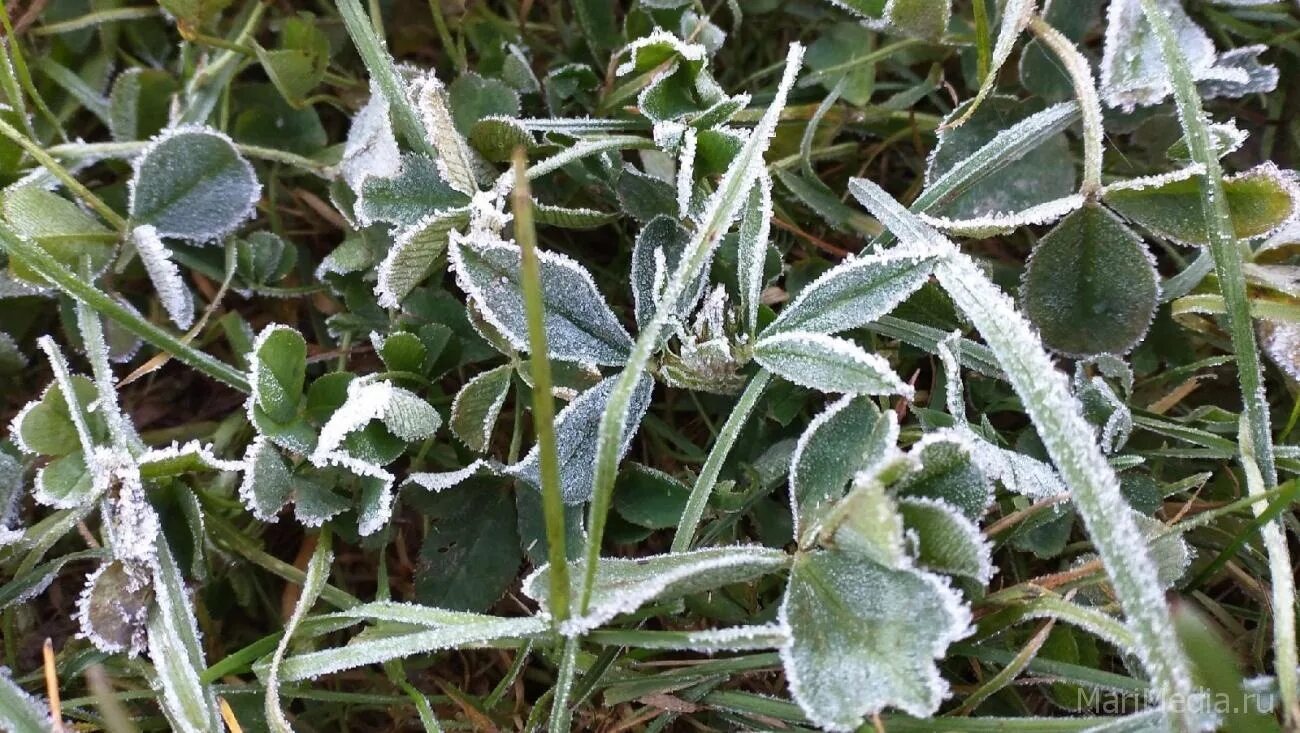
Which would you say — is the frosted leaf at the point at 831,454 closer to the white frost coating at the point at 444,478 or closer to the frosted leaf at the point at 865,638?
the frosted leaf at the point at 865,638

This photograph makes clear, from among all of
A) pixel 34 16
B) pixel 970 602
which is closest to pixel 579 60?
pixel 34 16

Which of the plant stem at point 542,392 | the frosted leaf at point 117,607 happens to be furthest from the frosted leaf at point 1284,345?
the frosted leaf at point 117,607

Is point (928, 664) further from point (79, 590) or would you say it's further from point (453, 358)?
point (79, 590)

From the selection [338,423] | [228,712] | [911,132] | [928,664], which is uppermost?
[911,132]

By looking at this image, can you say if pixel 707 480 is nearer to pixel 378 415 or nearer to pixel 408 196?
pixel 378 415

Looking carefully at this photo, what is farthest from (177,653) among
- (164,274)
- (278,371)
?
(164,274)

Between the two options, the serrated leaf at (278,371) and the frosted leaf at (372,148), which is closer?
the serrated leaf at (278,371)
